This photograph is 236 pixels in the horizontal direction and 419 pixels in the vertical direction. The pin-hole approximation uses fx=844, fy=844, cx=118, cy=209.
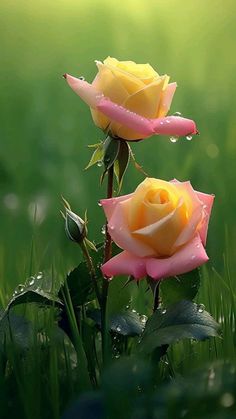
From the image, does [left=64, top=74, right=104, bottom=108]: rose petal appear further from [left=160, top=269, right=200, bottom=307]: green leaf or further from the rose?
[left=160, top=269, right=200, bottom=307]: green leaf

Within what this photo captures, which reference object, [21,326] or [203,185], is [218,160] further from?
[21,326]

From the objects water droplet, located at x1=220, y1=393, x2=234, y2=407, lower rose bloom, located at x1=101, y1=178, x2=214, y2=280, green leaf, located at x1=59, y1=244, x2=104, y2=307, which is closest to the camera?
water droplet, located at x1=220, y1=393, x2=234, y2=407

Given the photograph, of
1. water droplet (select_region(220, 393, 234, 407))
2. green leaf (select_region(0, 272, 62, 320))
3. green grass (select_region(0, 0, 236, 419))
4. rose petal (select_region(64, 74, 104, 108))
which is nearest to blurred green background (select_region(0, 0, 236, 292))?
green grass (select_region(0, 0, 236, 419))

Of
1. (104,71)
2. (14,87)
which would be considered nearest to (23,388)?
(104,71)

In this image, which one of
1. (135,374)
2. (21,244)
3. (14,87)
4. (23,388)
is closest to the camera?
(135,374)

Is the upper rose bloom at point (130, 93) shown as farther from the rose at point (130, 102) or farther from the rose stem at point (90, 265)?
the rose stem at point (90, 265)

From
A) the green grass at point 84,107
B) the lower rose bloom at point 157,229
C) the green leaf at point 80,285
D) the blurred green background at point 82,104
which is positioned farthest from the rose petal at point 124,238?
the blurred green background at point 82,104
